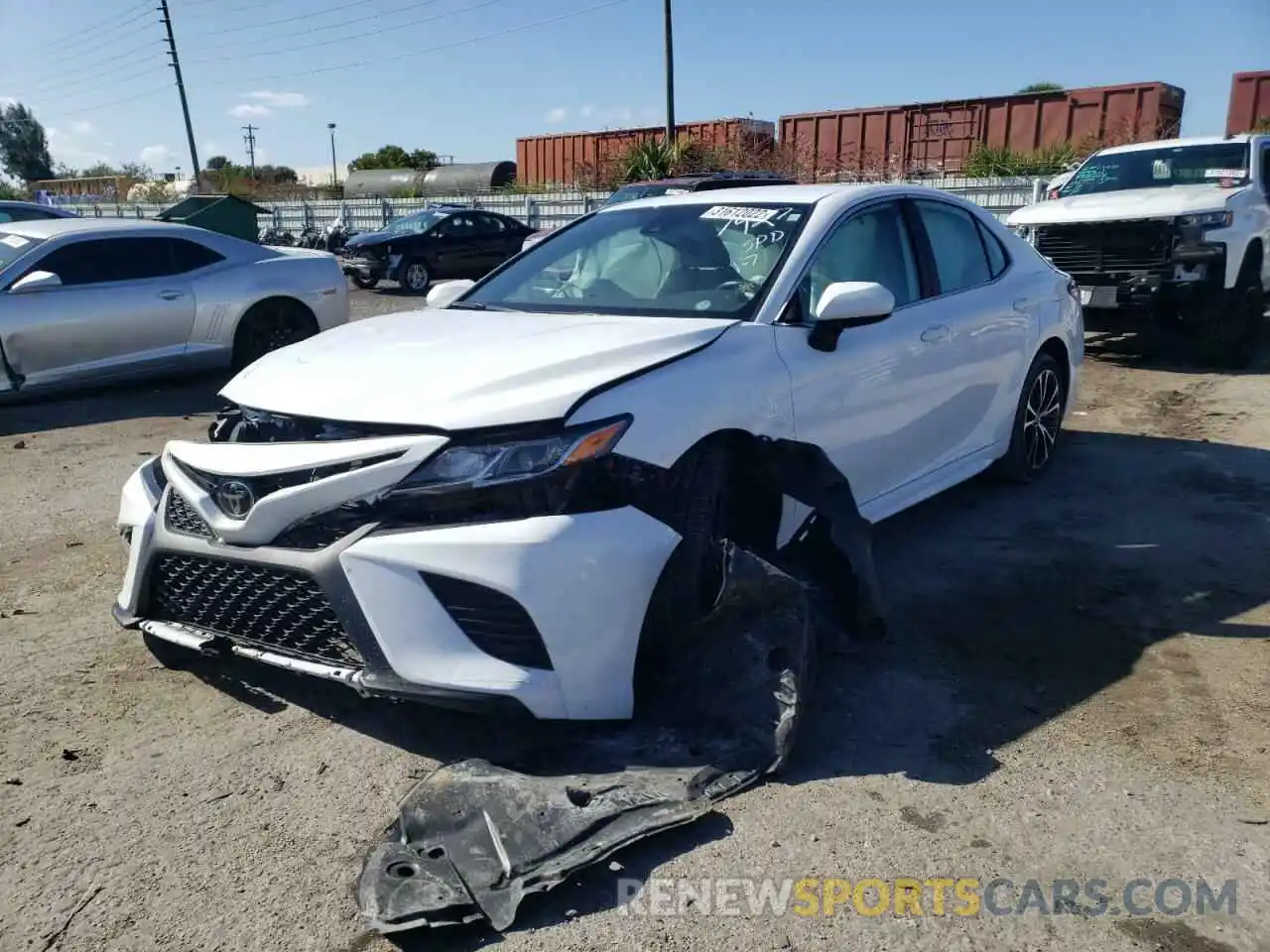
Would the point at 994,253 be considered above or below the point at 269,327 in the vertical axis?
above

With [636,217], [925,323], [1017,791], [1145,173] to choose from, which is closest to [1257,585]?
[925,323]

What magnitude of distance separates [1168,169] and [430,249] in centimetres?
1194

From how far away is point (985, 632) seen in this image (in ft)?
12.5

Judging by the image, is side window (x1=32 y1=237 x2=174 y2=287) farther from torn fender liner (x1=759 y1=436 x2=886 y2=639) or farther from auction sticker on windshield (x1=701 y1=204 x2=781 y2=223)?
torn fender liner (x1=759 y1=436 x2=886 y2=639)

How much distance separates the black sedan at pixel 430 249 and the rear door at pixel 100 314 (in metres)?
9.53

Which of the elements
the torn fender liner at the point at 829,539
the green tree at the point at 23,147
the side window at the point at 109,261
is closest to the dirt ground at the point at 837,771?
the torn fender liner at the point at 829,539

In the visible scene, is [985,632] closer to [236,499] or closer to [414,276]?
[236,499]

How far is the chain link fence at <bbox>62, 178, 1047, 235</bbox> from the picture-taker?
1933 centimetres

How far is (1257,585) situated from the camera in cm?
422

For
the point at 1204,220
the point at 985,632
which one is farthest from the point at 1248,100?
the point at 985,632

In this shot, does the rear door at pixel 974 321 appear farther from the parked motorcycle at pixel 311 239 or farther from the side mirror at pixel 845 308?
the parked motorcycle at pixel 311 239

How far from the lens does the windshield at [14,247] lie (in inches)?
306

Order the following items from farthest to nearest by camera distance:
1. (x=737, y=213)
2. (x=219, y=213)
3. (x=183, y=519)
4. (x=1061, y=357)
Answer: (x=219, y=213), (x=1061, y=357), (x=737, y=213), (x=183, y=519)

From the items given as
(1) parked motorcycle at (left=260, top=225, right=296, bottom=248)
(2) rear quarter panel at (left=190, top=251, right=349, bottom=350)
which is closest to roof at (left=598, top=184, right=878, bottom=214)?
(2) rear quarter panel at (left=190, top=251, right=349, bottom=350)
